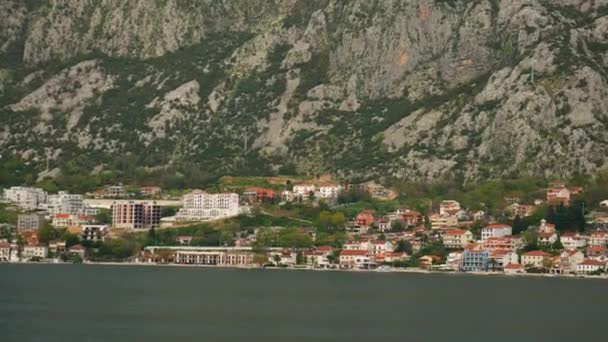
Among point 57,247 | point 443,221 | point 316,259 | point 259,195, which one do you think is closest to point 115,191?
point 259,195

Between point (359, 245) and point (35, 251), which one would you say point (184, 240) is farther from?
point (359, 245)

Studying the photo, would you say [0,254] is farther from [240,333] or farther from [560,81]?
[240,333]

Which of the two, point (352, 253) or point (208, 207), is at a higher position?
point (208, 207)

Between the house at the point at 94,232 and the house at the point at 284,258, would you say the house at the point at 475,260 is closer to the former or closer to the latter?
the house at the point at 284,258

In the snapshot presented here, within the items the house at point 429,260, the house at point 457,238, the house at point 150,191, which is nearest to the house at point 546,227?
the house at point 457,238

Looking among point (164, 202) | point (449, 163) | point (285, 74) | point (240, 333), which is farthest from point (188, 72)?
point (240, 333)

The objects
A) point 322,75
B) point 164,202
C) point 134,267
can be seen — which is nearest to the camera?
point 134,267
